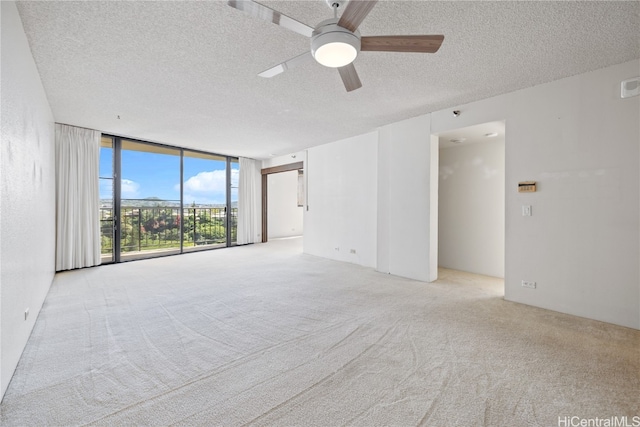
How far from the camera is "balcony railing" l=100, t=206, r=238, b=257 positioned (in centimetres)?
591

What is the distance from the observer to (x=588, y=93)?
283 centimetres

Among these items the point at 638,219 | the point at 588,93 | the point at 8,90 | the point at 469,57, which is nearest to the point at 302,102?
the point at 469,57

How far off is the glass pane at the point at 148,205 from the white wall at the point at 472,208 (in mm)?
5981

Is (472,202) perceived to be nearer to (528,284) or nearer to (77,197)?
(528,284)

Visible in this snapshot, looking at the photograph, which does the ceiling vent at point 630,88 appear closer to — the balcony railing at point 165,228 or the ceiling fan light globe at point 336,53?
the ceiling fan light globe at point 336,53

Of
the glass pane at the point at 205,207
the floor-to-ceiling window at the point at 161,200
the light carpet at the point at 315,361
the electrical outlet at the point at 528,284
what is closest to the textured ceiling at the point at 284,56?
the floor-to-ceiling window at the point at 161,200

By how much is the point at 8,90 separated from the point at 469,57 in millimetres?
3694

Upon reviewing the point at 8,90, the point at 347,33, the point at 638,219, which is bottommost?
the point at 638,219

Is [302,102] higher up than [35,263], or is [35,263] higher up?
[302,102]

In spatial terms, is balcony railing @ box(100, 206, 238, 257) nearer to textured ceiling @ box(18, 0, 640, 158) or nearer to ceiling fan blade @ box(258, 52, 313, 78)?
textured ceiling @ box(18, 0, 640, 158)

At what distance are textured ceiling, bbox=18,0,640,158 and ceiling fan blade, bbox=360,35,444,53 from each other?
302 mm

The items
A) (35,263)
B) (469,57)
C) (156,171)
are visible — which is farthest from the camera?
(156,171)

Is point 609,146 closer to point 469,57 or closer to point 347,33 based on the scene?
point 469,57

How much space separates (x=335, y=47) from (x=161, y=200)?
665cm
